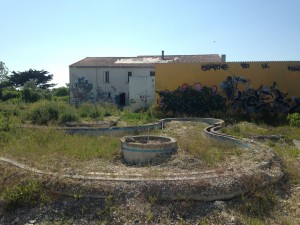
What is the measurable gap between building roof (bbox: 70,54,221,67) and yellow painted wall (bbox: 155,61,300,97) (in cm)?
1058

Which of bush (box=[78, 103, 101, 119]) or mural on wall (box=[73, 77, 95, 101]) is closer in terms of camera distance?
bush (box=[78, 103, 101, 119])

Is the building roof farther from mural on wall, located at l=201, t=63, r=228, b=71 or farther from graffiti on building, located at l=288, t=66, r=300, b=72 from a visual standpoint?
graffiti on building, located at l=288, t=66, r=300, b=72

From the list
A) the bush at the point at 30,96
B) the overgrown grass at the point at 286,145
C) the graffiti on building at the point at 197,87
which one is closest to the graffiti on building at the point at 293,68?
the graffiti on building at the point at 197,87

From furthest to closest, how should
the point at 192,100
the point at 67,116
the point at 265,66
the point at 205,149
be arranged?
1. the point at 192,100
2. the point at 265,66
3. the point at 67,116
4. the point at 205,149

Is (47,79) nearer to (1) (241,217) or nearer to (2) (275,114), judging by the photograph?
(2) (275,114)

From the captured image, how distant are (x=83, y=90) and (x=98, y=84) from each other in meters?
1.49

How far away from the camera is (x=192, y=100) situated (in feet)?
63.4

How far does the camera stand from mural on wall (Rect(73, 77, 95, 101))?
31.5 meters

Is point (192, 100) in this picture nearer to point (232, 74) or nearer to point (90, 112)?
point (232, 74)

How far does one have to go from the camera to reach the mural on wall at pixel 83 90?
31484mm

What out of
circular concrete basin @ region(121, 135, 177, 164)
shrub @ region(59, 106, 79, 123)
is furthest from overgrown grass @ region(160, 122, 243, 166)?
shrub @ region(59, 106, 79, 123)

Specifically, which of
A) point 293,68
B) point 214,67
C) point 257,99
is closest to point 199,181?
point 257,99

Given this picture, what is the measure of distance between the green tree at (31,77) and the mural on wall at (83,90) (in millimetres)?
15748

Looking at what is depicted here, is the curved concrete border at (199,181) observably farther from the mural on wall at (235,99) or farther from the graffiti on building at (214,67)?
the graffiti on building at (214,67)
